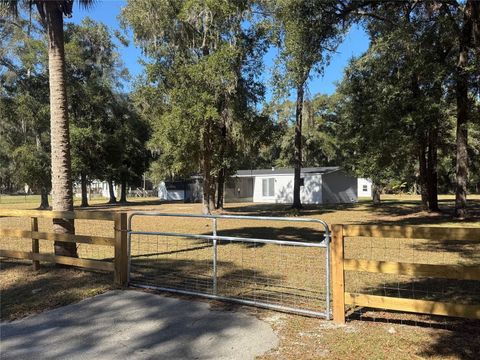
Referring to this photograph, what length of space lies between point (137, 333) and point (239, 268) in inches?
147

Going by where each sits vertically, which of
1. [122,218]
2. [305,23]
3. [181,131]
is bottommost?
[122,218]

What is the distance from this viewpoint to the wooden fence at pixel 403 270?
414cm

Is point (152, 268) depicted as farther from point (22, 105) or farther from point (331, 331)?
point (22, 105)

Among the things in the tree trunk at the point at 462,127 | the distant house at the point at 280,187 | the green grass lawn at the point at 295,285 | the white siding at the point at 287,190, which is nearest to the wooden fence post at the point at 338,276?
the green grass lawn at the point at 295,285

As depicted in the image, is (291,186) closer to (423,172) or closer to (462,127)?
(423,172)

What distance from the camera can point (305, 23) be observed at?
36.4 feet

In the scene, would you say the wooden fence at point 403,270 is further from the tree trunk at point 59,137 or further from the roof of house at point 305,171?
the roof of house at point 305,171

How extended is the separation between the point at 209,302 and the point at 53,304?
1953 mm

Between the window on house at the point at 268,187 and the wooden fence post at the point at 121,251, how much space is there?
103 feet

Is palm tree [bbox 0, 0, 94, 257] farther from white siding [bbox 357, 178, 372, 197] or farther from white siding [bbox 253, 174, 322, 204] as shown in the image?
white siding [bbox 357, 178, 372, 197]

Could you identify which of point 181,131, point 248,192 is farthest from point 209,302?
point 248,192

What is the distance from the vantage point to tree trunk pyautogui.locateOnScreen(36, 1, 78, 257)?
7.75 m

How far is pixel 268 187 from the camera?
38.1m

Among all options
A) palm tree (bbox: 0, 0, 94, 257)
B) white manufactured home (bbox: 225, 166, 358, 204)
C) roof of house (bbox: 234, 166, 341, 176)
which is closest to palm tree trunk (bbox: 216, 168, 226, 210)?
white manufactured home (bbox: 225, 166, 358, 204)
